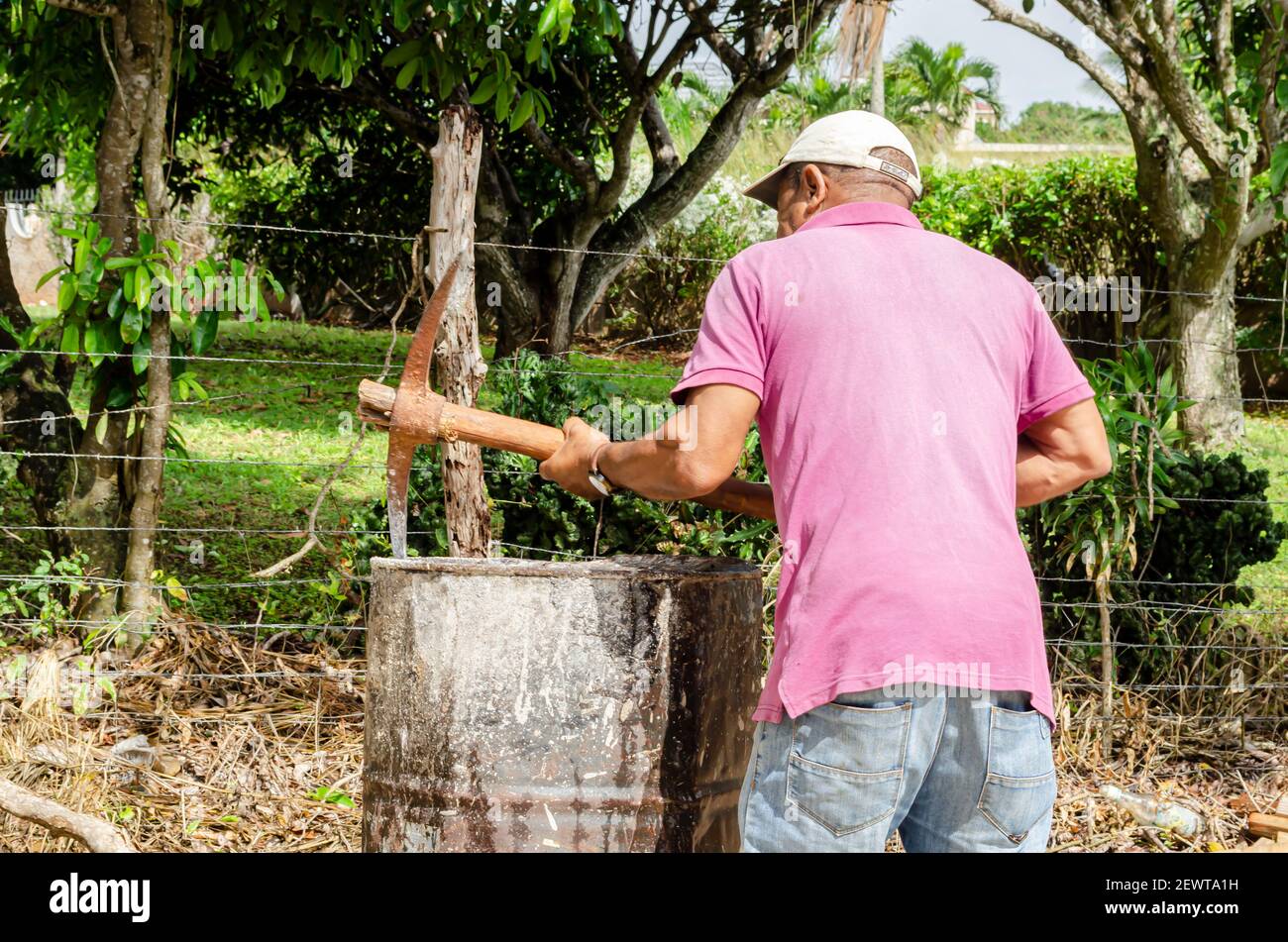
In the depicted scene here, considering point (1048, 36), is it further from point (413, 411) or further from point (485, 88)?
point (413, 411)

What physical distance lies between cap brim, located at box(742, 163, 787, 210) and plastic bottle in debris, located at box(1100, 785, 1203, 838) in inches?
105

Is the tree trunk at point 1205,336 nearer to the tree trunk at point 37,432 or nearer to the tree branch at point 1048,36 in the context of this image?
the tree branch at point 1048,36

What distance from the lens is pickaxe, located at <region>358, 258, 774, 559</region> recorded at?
2.54 meters

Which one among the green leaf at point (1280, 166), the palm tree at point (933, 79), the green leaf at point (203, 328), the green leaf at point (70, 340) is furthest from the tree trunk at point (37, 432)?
the palm tree at point (933, 79)

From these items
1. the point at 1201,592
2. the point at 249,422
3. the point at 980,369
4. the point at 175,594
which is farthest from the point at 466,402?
the point at 249,422

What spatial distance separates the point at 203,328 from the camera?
174 inches

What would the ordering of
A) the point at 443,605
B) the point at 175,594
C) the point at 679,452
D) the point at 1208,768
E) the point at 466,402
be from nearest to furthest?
the point at 679,452 < the point at 443,605 < the point at 466,402 < the point at 1208,768 < the point at 175,594

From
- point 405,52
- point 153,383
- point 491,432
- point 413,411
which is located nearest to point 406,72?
point 405,52

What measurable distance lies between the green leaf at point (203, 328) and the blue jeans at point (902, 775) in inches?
123

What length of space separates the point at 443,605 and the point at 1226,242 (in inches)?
207

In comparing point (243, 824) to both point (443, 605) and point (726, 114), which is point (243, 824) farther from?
point (726, 114)

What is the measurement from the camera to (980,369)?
196 cm

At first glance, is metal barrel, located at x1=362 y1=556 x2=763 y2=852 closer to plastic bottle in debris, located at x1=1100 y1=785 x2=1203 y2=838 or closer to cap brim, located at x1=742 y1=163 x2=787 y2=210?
cap brim, located at x1=742 y1=163 x2=787 y2=210

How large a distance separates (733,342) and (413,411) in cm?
92
